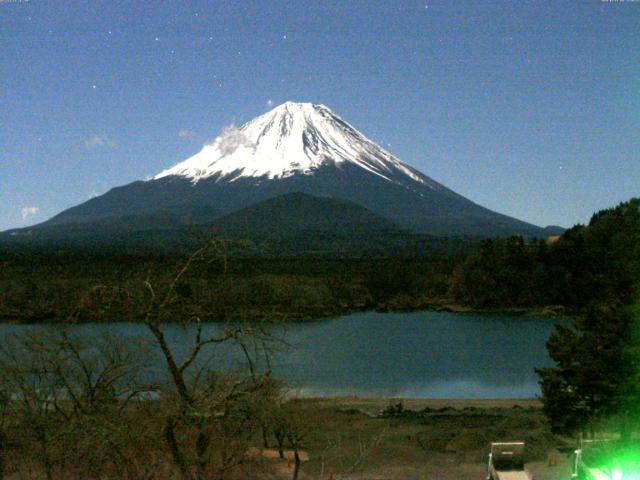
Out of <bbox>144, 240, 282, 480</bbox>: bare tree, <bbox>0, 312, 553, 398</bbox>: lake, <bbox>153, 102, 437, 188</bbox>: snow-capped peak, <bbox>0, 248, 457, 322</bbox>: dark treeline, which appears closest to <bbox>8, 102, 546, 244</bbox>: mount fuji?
<bbox>153, 102, 437, 188</bbox>: snow-capped peak

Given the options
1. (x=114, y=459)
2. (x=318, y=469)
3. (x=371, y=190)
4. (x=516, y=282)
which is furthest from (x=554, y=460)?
(x=371, y=190)

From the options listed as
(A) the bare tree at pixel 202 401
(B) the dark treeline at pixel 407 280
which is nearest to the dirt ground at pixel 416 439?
(A) the bare tree at pixel 202 401

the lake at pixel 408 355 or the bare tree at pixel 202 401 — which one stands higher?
the bare tree at pixel 202 401

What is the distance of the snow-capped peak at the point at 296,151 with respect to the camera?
11644 centimetres

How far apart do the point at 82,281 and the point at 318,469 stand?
22937mm

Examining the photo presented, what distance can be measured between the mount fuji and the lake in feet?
182

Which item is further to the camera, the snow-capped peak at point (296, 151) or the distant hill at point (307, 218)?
the snow-capped peak at point (296, 151)

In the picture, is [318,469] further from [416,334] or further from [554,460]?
[416,334]

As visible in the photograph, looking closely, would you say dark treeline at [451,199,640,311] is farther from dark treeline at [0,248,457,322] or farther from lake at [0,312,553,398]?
lake at [0,312,553,398]

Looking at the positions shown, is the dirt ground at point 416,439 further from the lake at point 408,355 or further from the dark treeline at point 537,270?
the dark treeline at point 537,270

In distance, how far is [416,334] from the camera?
30938 millimetres

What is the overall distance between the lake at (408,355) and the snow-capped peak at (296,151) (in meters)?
81.0

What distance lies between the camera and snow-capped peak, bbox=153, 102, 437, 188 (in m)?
→ 116

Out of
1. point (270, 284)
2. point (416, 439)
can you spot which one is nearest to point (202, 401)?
point (416, 439)
